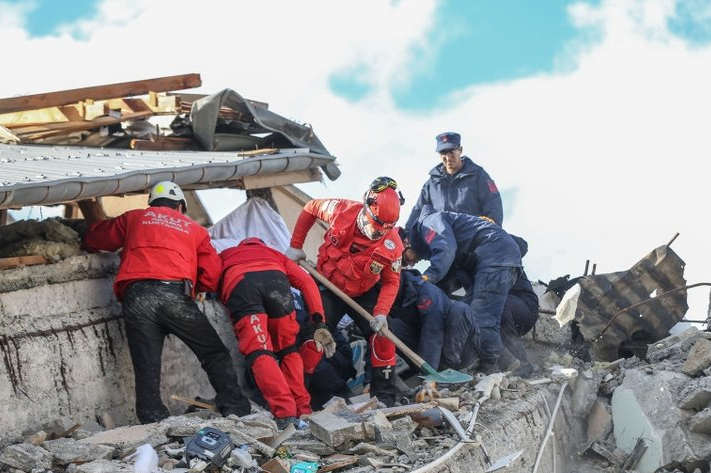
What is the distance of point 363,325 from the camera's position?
8.89 meters

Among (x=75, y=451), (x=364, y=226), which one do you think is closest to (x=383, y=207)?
(x=364, y=226)

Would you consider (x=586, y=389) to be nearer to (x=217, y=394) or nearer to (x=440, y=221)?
(x=440, y=221)

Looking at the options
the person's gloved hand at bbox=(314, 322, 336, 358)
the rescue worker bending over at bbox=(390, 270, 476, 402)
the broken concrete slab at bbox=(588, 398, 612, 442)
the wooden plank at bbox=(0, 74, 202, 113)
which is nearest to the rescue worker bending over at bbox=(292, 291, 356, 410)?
the person's gloved hand at bbox=(314, 322, 336, 358)

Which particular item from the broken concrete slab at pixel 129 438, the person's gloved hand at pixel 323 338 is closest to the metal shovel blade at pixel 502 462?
the person's gloved hand at pixel 323 338

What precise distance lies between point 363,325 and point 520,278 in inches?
81.8

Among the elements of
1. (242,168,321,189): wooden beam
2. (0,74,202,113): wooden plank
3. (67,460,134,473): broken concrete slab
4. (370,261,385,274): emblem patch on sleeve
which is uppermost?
(0,74,202,113): wooden plank

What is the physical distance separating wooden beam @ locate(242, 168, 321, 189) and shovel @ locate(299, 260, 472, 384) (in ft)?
5.30

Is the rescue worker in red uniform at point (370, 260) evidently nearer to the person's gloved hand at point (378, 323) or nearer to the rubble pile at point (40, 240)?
the person's gloved hand at point (378, 323)

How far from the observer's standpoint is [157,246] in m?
7.83

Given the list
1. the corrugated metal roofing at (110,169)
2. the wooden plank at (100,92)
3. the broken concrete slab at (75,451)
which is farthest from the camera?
the wooden plank at (100,92)

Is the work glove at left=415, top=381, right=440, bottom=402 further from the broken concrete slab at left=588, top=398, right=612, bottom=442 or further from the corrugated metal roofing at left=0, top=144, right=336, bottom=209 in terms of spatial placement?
the corrugated metal roofing at left=0, top=144, right=336, bottom=209

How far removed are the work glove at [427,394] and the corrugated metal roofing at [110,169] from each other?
250cm

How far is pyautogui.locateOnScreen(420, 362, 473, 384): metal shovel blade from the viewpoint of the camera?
879 centimetres

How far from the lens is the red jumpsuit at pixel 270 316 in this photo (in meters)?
7.73
